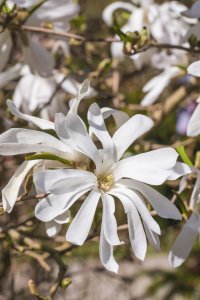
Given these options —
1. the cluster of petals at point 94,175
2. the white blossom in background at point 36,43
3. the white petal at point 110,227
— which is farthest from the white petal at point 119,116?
the white blossom in background at point 36,43

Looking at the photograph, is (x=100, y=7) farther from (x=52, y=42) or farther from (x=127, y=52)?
(x=127, y=52)

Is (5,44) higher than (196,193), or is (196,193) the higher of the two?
(5,44)

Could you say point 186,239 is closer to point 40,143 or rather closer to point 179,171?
point 179,171

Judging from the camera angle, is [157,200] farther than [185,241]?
No

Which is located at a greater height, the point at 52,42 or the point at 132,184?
the point at 132,184

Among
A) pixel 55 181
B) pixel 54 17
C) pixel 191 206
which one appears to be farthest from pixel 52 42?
pixel 55 181

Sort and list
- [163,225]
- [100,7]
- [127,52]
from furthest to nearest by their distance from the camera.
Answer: [100,7] → [163,225] → [127,52]

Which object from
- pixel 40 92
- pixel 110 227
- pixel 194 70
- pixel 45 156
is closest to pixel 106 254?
pixel 110 227
